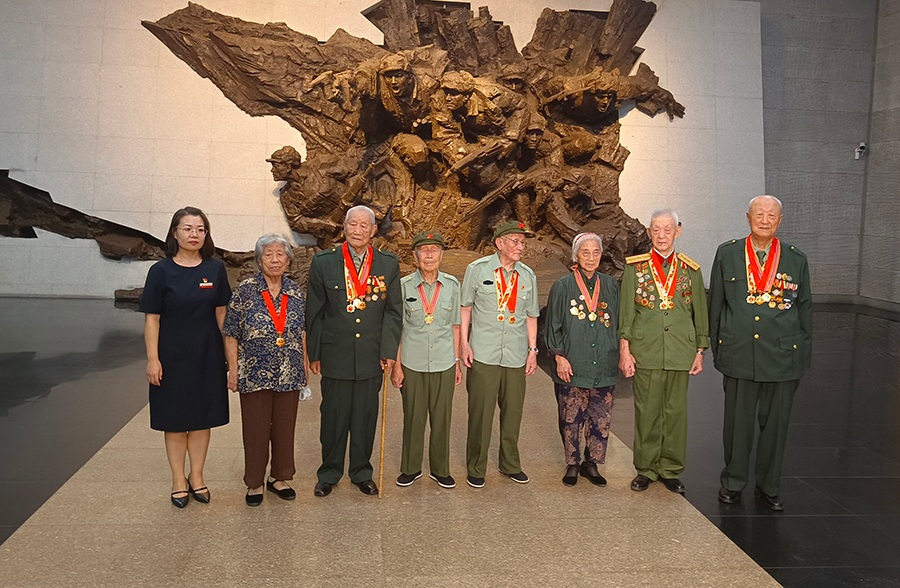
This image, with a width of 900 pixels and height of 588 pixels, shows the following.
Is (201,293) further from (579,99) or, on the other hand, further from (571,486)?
(579,99)

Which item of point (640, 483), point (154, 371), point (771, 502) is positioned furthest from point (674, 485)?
point (154, 371)

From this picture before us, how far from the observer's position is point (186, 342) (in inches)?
132

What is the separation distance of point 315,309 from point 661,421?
1956 millimetres

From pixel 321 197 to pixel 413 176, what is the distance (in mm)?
1320

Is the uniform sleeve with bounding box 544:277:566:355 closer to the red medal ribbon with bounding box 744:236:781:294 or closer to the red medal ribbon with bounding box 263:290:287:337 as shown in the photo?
the red medal ribbon with bounding box 744:236:781:294

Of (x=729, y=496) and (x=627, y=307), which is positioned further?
(x=627, y=307)

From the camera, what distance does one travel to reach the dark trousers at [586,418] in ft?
12.8

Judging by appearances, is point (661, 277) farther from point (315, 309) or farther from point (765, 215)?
point (315, 309)

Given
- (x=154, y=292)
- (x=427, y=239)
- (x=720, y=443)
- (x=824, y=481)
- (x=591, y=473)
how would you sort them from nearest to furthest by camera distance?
(x=154, y=292), (x=427, y=239), (x=591, y=473), (x=824, y=481), (x=720, y=443)

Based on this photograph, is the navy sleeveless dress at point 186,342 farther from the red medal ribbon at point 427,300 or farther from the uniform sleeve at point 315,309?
the red medal ribbon at point 427,300

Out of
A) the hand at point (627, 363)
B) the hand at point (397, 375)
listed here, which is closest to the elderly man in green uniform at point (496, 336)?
the hand at point (397, 375)

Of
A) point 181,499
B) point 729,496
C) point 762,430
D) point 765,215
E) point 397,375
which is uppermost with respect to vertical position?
point 765,215

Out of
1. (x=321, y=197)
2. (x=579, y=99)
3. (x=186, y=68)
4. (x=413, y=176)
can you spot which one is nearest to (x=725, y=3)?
(x=579, y=99)

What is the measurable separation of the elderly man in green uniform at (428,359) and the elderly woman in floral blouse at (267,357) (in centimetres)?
57
